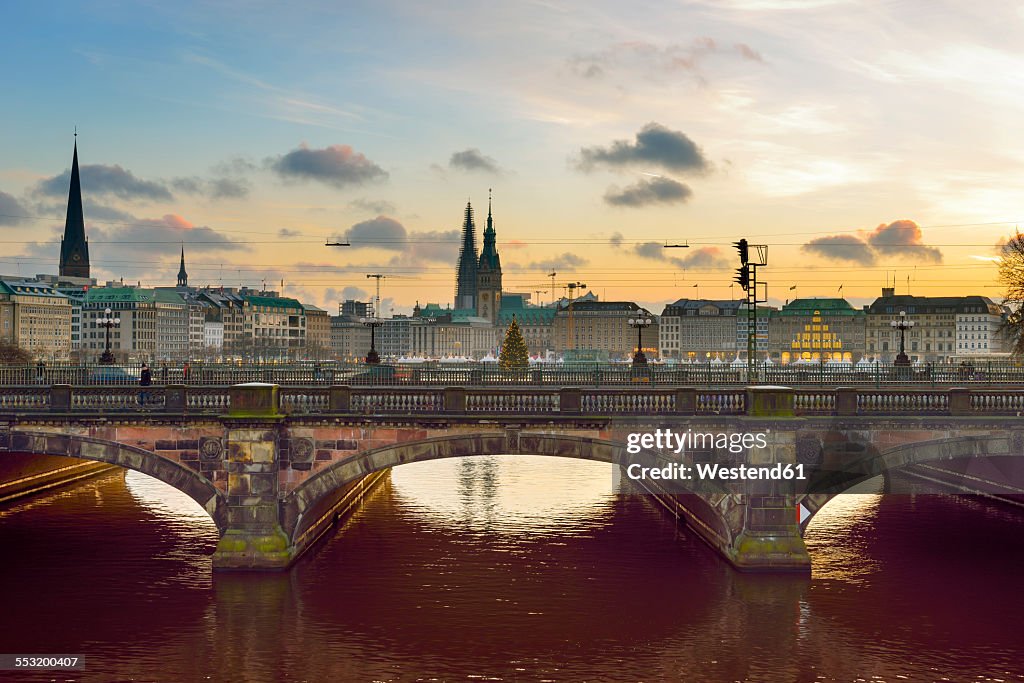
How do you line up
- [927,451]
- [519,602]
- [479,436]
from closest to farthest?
[519,602] → [927,451] → [479,436]

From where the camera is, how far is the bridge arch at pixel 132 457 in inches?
1462

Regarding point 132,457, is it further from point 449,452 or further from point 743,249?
point 743,249

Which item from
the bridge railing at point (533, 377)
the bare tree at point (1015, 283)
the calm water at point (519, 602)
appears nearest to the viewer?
the calm water at point (519, 602)

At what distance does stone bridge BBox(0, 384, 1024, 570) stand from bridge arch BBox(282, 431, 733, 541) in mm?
45

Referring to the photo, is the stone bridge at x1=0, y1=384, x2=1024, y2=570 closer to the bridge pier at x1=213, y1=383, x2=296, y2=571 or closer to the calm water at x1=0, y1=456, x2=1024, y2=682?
the bridge pier at x1=213, y1=383, x2=296, y2=571

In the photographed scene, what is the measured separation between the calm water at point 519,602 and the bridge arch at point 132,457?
261cm

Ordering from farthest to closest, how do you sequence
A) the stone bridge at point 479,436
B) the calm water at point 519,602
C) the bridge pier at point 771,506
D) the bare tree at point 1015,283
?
the bare tree at point 1015,283
the stone bridge at point 479,436
the bridge pier at point 771,506
the calm water at point 519,602

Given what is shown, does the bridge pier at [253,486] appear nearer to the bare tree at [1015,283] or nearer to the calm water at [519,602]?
the calm water at [519,602]

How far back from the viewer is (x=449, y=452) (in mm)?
37094

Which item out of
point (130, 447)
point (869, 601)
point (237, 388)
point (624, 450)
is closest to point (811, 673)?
point (869, 601)

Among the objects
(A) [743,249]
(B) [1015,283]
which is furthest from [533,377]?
(B) [1015,283]

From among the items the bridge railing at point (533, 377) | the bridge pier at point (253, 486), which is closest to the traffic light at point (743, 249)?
the bridge railing at point (533, 377)

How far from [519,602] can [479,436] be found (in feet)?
18.1

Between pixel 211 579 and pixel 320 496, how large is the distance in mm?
4244
